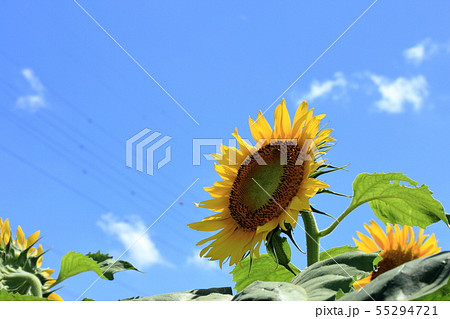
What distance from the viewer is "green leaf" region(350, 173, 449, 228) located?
1980mm

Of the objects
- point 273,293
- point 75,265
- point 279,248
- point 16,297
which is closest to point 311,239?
point 279,248

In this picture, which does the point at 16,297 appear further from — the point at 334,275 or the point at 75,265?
the point at 334,275

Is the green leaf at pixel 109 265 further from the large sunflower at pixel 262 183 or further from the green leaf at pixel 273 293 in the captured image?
the green leaf at pixel 273 293

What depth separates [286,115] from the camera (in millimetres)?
2463

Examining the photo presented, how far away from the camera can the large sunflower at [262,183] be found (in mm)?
2260

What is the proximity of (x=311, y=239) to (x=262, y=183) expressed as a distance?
63 cm

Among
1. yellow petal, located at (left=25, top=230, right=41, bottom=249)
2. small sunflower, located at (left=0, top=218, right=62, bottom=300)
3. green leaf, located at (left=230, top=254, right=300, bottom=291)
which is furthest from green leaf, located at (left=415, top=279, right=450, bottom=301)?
yellow petal, located at (left=25, top=230, right=41, bottom=249)

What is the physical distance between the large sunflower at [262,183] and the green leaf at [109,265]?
0.39 meters

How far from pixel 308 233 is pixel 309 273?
561 mm

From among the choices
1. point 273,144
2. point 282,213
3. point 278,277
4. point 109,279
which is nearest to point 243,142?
point 273,144

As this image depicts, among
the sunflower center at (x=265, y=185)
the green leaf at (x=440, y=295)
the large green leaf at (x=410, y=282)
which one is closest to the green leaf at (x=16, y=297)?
the large green leaf at (x=410, y=282)

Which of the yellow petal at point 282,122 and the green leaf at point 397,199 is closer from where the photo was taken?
the green leaf at point 397,199

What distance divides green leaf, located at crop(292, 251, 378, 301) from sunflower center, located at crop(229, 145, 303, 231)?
2.55 ft
